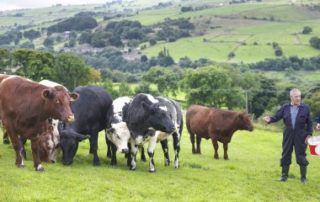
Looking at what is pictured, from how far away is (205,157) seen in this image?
23016 millimetres

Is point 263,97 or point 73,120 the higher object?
point 73,120

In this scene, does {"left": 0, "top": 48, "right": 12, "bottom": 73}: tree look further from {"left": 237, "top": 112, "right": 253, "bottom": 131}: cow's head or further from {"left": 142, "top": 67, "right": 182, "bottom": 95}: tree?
{"left": 237, "top": 112, "right": 253, "bottom": 131}: cow's head

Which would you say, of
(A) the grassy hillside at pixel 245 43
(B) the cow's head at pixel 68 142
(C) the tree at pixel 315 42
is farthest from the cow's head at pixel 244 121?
(C) the tree at pixel 315 42

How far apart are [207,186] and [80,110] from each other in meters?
4.91

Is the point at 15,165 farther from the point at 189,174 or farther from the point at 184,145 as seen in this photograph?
the point at 184,145

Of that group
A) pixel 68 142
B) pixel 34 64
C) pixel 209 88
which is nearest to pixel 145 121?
pixel 68 142

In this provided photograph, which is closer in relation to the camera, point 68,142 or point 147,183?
point 147,183

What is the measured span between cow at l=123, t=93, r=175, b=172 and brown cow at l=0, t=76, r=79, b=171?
284cm

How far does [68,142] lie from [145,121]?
2.64 meters

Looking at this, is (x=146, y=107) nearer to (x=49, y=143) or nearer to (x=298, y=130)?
(x=49, y=143)

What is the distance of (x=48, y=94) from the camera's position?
13781 mm

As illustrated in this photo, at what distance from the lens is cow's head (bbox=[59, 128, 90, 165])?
1540cm

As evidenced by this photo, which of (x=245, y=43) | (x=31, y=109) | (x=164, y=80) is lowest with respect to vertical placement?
(x=245, y=43)

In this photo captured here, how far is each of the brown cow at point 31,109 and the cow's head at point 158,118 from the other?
10.1ft
